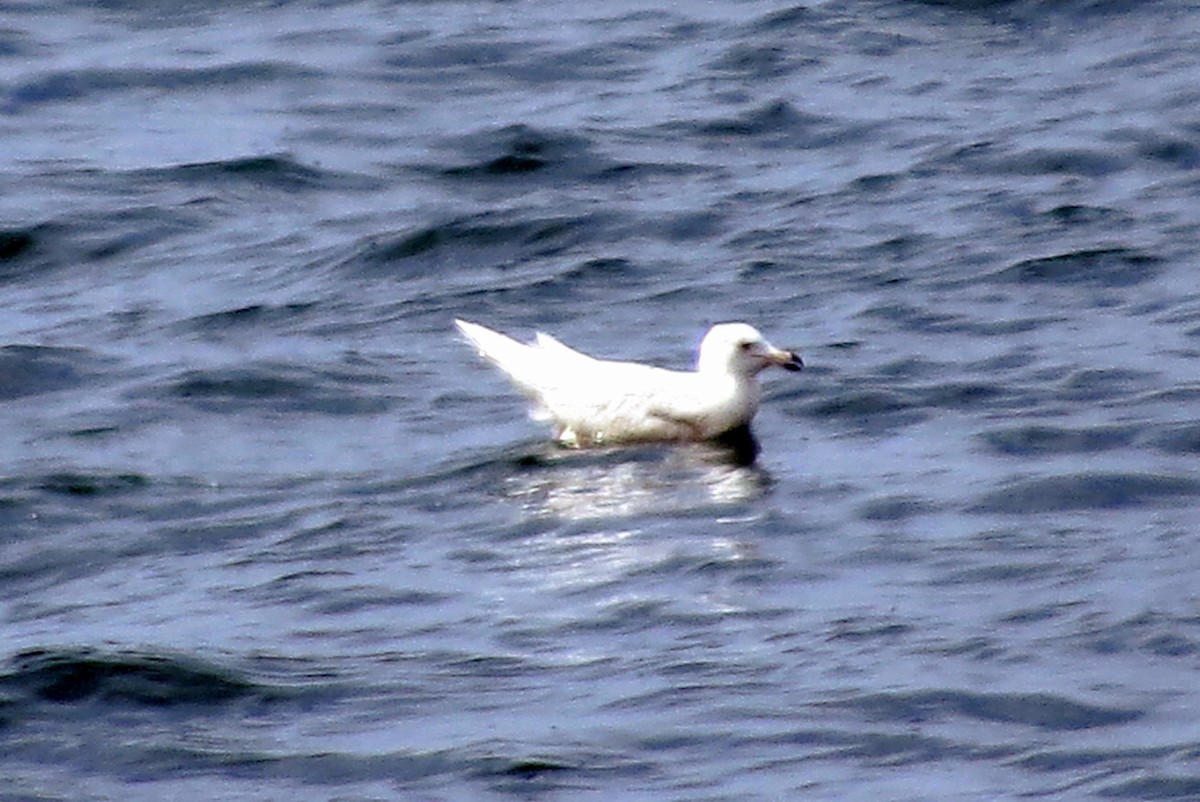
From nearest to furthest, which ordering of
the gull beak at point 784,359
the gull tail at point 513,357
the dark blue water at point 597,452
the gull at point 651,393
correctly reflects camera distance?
the dark blue water at point 597,452, the gull at point 651,393, the gull beak at point 784,359, the gull tail at point 513,357

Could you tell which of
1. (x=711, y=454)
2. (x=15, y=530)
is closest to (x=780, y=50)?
(x=711, y=454)

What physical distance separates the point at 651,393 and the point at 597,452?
1.08 feet

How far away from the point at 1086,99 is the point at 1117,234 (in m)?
2.70

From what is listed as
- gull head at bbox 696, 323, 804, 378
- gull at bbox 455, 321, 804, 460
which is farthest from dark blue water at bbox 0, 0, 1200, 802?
gull head at bbox 696, 323, 804, 378

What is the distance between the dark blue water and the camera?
9016mm

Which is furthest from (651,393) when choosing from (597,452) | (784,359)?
(784,359)

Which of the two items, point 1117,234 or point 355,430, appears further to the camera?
point 1117,234

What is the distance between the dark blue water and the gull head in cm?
30

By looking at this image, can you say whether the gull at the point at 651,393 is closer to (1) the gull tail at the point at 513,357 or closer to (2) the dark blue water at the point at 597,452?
(1) the gull tail at the point at 513,357

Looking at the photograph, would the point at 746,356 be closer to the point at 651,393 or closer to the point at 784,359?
the point at 784,359

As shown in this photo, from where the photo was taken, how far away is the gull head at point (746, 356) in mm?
12586

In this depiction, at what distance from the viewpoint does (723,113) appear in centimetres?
1808

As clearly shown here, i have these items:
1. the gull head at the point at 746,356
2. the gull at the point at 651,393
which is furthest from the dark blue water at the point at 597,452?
the gull head at the point at 746,356

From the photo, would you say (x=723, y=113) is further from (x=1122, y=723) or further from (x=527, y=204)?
(x=1122, y=723)
